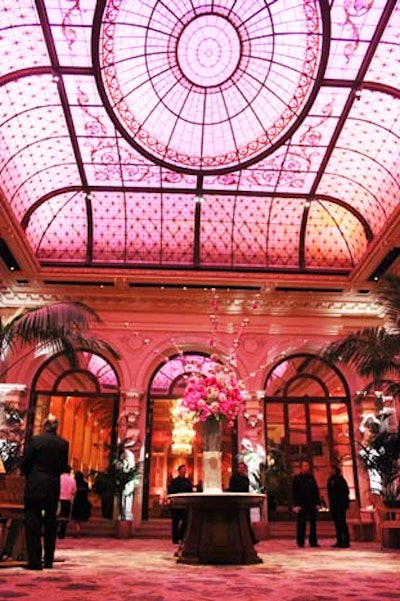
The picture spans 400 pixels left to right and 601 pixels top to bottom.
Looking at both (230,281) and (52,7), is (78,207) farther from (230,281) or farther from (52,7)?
(52,7)

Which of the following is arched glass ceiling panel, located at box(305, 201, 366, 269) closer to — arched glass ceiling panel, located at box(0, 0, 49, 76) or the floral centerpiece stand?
arched glass ceiling panel, located at box(0, 0, 49, 76)

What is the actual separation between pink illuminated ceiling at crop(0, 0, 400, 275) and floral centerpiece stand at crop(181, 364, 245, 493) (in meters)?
6.16

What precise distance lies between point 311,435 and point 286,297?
3.48 m

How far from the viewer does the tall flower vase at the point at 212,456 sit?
20.6 feet

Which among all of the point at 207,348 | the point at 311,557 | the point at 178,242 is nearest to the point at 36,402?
the point at 207,348

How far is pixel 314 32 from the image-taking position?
31.0 feet

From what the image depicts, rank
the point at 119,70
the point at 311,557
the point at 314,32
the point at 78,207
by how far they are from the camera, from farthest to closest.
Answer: the point at 78,207, the point at 119,70, the point at 314,32, the point at 311,557

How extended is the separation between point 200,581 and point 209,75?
29.7 ft

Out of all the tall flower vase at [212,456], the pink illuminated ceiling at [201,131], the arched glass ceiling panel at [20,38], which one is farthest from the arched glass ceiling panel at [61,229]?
the tall flower vase at [212,456]

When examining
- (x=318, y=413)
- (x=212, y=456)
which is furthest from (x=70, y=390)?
(x=212, y=456)

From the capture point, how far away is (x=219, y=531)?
19.6 ft

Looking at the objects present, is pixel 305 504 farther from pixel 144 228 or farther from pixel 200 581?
pixel 144 228

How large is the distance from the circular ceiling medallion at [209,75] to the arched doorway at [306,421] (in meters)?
5.69

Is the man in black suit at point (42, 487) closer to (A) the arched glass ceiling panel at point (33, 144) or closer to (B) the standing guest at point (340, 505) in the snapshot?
(B) the standing guest at point (340, 505)
